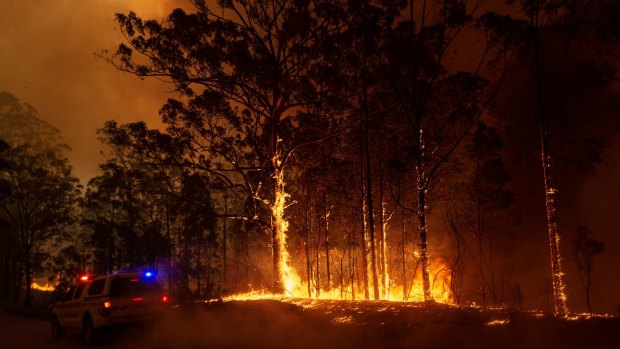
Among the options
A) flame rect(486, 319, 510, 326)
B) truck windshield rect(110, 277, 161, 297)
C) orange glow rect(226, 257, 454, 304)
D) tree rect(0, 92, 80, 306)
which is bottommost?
orange glow rect(226, 257, 454, 304)

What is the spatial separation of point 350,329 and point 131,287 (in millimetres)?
5792

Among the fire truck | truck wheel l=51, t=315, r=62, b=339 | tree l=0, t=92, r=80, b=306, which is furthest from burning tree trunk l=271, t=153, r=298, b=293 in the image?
tree l=0, t=92, r=80, b=306

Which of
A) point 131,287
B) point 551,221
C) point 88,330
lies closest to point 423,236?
point 551,221

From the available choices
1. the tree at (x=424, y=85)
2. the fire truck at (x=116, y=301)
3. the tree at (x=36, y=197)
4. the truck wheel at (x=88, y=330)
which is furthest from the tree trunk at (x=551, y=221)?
the tree at (x=36, y=197)

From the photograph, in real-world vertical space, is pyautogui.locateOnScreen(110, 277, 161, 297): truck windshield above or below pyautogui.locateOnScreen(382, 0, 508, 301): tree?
below

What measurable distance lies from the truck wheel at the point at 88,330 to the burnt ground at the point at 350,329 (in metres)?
0.24

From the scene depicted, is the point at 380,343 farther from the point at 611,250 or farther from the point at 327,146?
the point at 611,250

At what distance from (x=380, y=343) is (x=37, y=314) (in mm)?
23887

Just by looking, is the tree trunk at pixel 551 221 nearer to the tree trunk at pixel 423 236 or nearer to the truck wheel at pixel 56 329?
the tree trunk at pixel 423 236

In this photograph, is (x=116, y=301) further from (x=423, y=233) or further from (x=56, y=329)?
(x=423, y=233)

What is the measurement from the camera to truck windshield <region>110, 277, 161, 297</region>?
12484mm

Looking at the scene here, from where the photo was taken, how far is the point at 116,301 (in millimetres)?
12234

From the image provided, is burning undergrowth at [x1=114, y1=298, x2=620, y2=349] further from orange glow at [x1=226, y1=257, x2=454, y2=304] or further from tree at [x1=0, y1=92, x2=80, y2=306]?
tree at [x1=0, y1=92, x2=80, y2=306]

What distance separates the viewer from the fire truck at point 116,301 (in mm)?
12211
